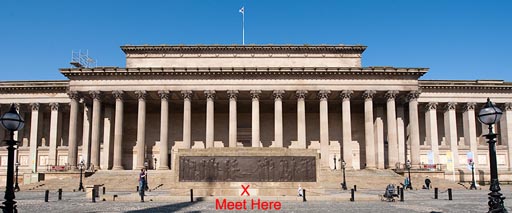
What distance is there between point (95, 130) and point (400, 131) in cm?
3570

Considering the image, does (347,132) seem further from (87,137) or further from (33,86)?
(33,86)

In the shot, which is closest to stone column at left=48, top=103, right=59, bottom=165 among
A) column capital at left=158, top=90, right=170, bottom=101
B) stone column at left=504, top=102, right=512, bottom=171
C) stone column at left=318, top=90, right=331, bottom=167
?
column capital at left=158, top=90, right=170, bottom=101

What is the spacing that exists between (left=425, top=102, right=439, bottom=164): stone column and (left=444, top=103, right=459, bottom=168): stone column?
5.26ft

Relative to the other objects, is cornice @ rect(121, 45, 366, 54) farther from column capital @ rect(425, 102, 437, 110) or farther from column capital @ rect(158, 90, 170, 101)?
column capital @ rect(425, 102, 437, 110)

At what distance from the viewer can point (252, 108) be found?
53.9 m

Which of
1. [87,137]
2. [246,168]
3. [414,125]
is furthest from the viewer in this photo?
[87,137]

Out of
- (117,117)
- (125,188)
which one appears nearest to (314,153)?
(125,188)

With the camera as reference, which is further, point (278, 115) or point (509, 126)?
point (509, 126)

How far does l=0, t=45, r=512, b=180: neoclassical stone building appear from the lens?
174ft

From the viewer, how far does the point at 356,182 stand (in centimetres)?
4491

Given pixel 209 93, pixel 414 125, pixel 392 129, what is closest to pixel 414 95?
pixel 414 125

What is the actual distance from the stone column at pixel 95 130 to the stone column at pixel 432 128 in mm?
39707

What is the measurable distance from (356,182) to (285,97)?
15.8 meters

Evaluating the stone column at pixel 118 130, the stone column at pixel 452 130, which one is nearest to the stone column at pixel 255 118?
the stone column at pixel 118 130
